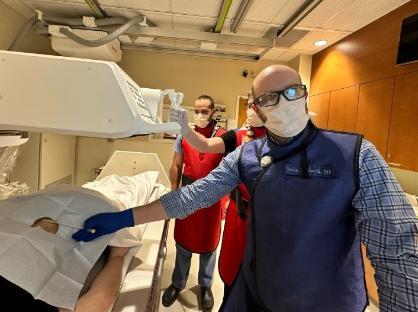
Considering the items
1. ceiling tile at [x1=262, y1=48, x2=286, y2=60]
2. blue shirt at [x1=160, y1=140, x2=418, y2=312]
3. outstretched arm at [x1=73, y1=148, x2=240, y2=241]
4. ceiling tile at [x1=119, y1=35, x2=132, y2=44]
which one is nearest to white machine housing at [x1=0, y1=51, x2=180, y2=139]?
outstretched arm at [x1=73, y1=148, x2=240, y2=241]

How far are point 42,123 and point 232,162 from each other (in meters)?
0.68

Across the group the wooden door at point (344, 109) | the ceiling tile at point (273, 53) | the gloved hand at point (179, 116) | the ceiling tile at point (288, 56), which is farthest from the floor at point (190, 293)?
the ceiling tile at point (288, 56)

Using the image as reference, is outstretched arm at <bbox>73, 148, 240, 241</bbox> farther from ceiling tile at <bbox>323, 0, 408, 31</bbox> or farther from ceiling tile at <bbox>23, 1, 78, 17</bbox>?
ceiling tile at <bbox>23, 1, 78, 17</bbox>

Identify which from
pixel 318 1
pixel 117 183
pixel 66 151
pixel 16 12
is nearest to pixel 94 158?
pixel 66 151

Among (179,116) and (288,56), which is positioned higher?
(288,56)

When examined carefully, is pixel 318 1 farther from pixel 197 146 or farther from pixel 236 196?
pixel 236 196

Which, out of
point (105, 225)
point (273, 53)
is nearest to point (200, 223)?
point (105, 225)

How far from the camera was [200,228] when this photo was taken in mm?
2225

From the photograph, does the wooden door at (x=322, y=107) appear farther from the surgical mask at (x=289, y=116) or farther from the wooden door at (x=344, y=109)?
the surgical mask at (x=289, y=116)

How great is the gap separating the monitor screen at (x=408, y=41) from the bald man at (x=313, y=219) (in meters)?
1.88

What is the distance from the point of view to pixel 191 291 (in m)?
2.45

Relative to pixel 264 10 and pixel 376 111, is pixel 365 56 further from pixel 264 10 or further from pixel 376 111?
pixel 264 10

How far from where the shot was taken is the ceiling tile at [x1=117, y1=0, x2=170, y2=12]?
270 cm

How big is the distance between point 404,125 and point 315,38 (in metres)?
1.49
